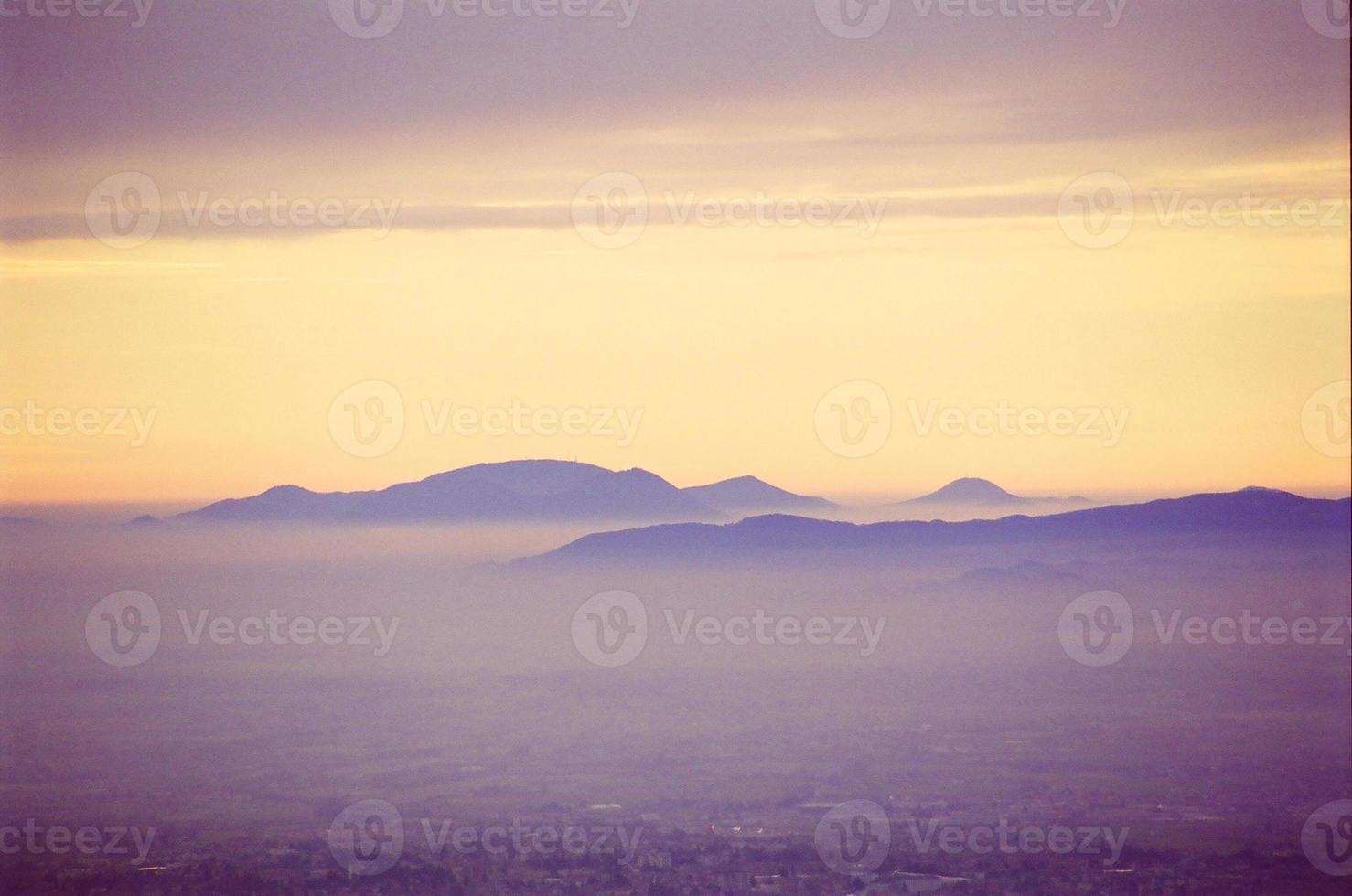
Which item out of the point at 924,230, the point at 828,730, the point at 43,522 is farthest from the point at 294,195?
the point at 828,730

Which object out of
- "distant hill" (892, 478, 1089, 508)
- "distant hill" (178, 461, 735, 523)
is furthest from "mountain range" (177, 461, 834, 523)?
"distant hill" (892, 478, 1089, 508)

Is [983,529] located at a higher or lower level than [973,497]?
lower

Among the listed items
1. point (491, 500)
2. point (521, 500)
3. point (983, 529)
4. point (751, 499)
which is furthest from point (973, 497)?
point (491, 500)

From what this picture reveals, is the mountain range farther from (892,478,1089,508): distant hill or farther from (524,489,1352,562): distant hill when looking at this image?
(892,478,1089,508): distant hill

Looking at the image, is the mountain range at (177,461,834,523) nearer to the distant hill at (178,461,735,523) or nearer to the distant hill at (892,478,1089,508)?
the distant hill at (178,461,735,523)

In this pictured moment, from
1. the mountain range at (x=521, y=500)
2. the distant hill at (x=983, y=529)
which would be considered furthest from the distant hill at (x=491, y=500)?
the distant hill at (x=983, y=529)

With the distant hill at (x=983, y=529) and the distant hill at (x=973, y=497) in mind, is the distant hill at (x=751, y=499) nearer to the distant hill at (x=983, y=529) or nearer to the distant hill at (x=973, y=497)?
the distant hill at (x=983, y=529)

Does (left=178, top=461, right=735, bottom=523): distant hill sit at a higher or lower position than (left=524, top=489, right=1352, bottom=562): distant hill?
higher

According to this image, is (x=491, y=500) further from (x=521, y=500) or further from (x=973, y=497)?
(x=973, y=497)
